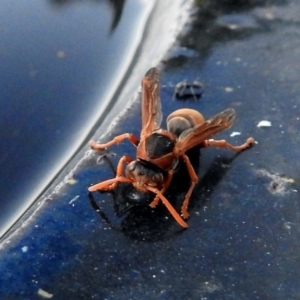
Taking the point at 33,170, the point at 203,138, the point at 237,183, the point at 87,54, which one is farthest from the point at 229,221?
the point at 87,54

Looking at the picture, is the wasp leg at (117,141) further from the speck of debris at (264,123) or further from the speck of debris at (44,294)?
the speck of debris at (44,294)

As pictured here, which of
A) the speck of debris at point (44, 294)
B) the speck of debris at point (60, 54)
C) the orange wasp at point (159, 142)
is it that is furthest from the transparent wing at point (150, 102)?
the speck of debris at point (44, 294)

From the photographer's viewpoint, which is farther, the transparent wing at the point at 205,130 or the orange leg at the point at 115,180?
the transparent wing at the point at 205,130

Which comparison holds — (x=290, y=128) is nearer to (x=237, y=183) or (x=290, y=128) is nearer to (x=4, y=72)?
(x=237, y=183)

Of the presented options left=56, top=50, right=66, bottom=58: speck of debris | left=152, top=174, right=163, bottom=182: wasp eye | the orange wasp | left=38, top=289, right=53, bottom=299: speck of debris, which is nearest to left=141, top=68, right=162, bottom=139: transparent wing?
the orange wasp

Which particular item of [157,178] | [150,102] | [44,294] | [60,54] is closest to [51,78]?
[60,54]
